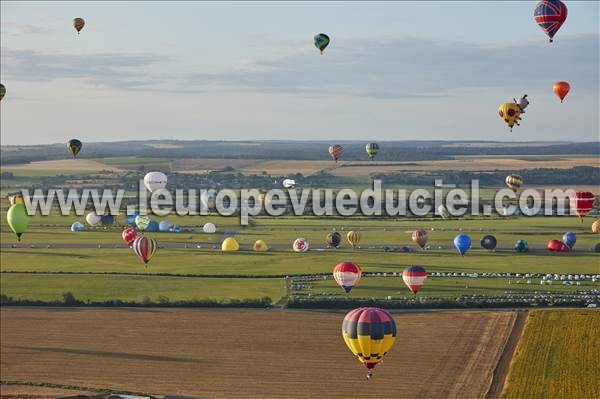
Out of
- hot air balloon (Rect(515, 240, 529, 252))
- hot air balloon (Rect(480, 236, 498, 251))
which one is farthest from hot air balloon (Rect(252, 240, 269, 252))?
hot air balloon (Rect(515, 240, 529, 252))

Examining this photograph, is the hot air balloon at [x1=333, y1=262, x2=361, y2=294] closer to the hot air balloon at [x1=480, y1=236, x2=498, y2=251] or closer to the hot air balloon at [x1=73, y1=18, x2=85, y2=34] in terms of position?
the hot air balloon at [x1=480, y1=236, x2=498, y2=251]

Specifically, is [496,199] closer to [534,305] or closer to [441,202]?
[441,202]

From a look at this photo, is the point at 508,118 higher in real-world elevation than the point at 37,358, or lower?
higher

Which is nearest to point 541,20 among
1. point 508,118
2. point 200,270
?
point 508,118

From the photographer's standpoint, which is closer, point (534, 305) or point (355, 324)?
point (355, 324)

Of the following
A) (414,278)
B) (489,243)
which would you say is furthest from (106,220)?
(414,278)

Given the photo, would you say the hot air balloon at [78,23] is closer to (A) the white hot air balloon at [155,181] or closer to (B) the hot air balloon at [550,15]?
(A) the white hot air balloon at [155,181]

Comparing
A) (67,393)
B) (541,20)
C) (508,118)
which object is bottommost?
(67,393)

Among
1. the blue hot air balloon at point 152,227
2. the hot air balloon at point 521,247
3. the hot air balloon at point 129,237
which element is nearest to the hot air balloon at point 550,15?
the hot air balloon at point 521,247
